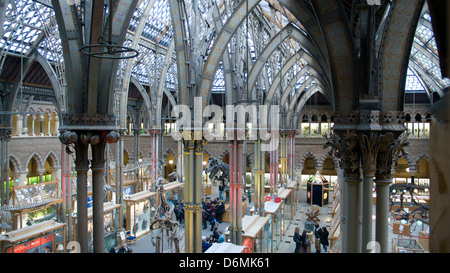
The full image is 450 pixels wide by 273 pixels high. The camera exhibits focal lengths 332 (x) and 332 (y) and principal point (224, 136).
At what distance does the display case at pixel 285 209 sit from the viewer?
17.7 m

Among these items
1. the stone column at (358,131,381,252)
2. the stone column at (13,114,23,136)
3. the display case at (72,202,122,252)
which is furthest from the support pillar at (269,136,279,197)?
the stone column at (13,114,23,136)

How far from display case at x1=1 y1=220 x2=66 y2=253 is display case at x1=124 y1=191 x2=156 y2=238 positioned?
4317mm

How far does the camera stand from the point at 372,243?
4695mm

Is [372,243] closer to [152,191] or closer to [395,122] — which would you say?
[395,122]

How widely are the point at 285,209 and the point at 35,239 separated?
42.1 ft

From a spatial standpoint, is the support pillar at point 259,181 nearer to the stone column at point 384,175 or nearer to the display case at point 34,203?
the display case at point 34,203

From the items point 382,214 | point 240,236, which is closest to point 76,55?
point 382,214

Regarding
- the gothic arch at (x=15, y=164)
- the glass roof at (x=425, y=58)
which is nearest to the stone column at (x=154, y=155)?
the gothic arch at (x=15, y=164)

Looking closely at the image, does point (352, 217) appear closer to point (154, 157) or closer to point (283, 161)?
point (154, 157)

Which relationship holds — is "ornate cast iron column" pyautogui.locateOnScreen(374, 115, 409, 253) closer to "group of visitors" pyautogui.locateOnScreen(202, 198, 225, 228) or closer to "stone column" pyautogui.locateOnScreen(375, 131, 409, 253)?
"stone column" pyautogui.locateOnScreen(375, 131, 409, 253)

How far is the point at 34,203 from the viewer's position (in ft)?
48.8

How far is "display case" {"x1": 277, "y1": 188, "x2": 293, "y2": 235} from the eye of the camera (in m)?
17.7

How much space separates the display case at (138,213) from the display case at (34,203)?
3294mm
